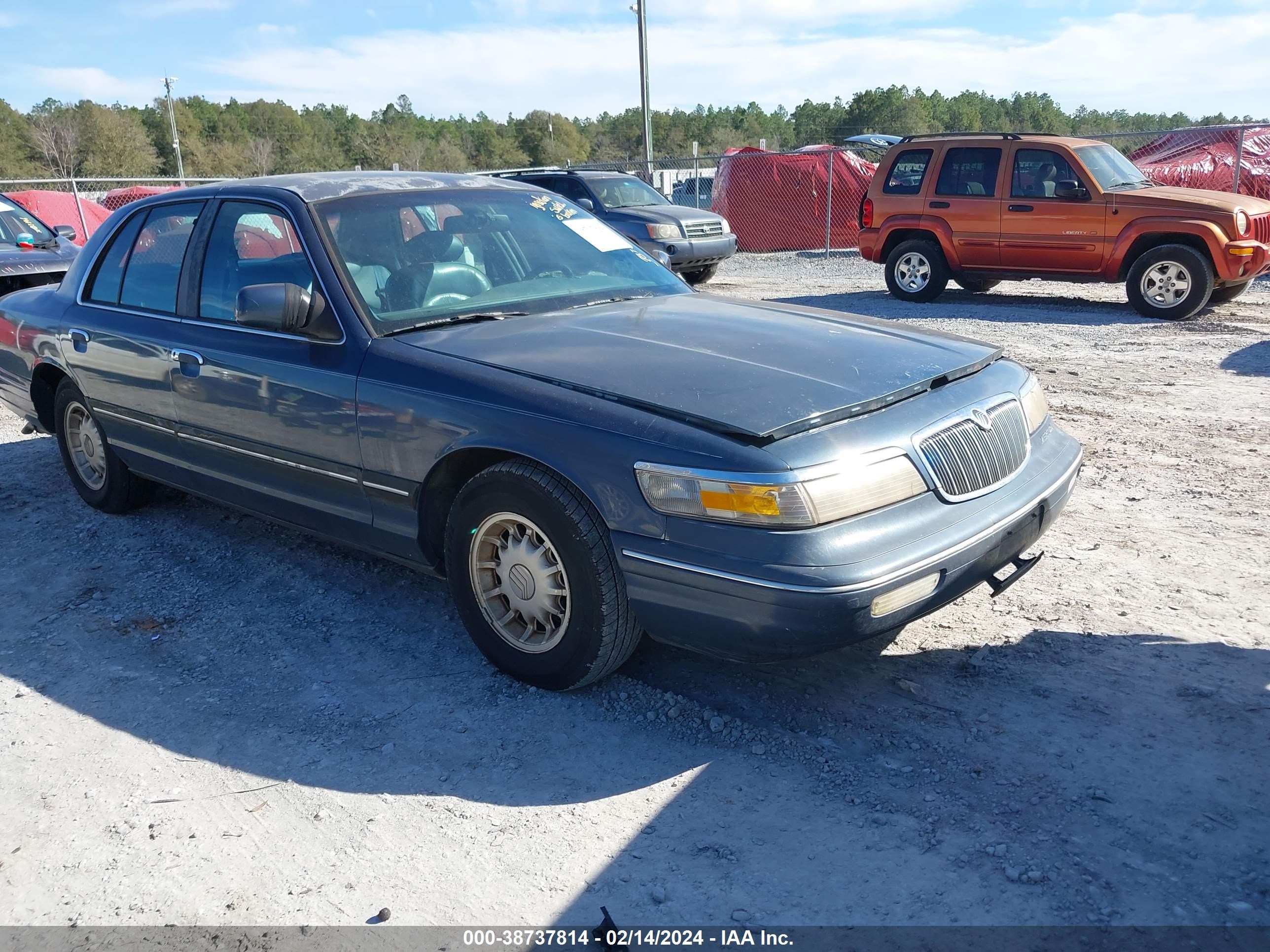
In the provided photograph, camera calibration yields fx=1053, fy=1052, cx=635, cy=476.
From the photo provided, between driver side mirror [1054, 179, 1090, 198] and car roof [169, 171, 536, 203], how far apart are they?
8345 mm

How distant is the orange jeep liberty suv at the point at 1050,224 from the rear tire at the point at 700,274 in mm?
3434

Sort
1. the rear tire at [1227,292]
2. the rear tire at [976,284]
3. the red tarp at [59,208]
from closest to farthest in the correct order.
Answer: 1. the rear tire at [1227,292]
2. the rear tire at [976,284]
3. the red tarp at [59,208]

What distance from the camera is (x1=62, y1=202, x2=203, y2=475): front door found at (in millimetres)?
4688

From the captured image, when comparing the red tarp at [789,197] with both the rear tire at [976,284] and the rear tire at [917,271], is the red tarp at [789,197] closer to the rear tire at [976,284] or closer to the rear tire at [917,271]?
the rear tire at [976,284]

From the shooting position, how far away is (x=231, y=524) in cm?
548

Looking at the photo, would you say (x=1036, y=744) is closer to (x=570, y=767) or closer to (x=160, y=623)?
(x=570, y=767)

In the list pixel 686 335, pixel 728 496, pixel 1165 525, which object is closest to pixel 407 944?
pixel 728 496

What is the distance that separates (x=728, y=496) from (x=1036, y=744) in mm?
1215

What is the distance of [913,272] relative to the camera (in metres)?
12.7

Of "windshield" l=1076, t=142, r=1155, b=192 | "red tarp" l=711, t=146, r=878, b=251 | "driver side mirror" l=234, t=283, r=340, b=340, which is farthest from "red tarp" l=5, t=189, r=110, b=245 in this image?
"driver side mirror" l=234, t=283, r=340, b=340

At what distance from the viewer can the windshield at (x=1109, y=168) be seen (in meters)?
11.3

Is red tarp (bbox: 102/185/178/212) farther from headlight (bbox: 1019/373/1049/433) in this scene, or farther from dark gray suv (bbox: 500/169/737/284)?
headlight (bbox: 1019/373/1049/433)

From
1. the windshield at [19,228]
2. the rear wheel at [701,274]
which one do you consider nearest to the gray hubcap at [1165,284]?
the rear wheel at [701,274]

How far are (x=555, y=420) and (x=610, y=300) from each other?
1.27 metres
